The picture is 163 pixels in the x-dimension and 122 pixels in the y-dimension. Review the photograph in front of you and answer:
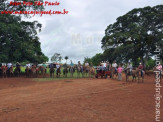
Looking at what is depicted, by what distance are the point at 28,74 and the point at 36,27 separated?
28.0ft

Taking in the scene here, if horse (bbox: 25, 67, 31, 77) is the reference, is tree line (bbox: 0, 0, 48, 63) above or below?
above

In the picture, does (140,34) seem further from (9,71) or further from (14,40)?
(9,71)

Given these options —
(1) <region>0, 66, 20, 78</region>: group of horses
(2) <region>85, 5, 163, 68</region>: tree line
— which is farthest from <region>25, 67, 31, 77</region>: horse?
(2) <region>85, 5, 163, 68</region>: tree line

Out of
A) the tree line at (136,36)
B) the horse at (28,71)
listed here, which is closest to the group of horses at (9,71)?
the horse at (28,71)

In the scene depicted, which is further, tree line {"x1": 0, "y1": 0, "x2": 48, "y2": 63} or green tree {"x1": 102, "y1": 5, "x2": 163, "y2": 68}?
green tree {"x1": 102, "y1": 5, "x2": 163, "y2": 68}

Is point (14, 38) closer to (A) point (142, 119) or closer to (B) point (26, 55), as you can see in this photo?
(B) point (26, 55)

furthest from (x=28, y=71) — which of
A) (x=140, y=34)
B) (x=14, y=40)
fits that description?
(x=140, y=34)

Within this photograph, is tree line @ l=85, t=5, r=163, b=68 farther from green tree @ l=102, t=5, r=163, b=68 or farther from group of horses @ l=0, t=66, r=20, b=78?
group of horses @ l=0, t=66, r=20, b=78

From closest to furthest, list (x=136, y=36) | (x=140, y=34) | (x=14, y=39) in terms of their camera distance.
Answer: (x=14, y=39), (x=136, y=36), (x=140, y=34)

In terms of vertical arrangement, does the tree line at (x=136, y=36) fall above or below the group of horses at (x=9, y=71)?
above

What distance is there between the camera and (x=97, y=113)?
7570 millimetres

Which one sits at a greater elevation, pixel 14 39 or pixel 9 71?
pixel 14 39

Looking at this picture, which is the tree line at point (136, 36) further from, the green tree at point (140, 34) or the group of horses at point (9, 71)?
the group of horses at point (9, 71)

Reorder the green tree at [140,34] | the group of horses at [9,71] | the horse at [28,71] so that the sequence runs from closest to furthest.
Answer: the group of horses at [9,71] → the horse at [28,71] → the green tree at [140,34]
